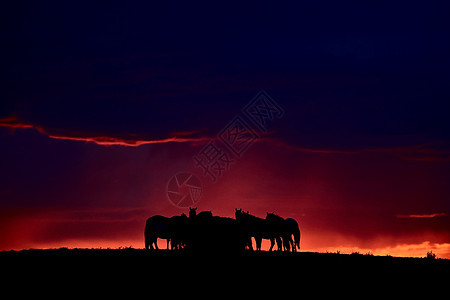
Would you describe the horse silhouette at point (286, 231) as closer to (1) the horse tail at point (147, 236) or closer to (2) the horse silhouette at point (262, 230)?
(2) the horse silhouette at point (262, 230)

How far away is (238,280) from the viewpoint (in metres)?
17.8

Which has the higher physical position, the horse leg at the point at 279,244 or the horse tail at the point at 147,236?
the horse tail at the point at 147,236

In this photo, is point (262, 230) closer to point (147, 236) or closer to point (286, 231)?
point (286, 231)

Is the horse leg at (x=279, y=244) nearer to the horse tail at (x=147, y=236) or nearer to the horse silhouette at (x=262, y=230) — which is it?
the horse silhouette at (x=262, y=230)

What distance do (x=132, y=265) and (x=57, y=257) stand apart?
193 inches

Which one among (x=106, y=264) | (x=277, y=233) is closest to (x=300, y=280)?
(x=106, y=264)

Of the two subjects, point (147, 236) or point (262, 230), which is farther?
point (147, 236)

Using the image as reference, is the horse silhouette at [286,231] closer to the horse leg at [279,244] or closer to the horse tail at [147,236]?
the horse leg at [279,244]

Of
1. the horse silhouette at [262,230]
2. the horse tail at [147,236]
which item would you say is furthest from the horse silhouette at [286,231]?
the horse tail at [147,236]

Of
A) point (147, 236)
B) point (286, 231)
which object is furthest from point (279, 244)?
point (147, 236)

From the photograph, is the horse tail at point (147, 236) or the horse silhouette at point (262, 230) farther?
the horse tail at point (147, 236)

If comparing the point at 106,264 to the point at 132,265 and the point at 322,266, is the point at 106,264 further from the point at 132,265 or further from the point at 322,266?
the point at 322,266

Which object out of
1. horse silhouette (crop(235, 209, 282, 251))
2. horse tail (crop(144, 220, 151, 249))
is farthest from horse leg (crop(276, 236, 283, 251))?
horse tail (crop(144, 220, 151, 249))

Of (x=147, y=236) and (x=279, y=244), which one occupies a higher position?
(x=147, y=236)
